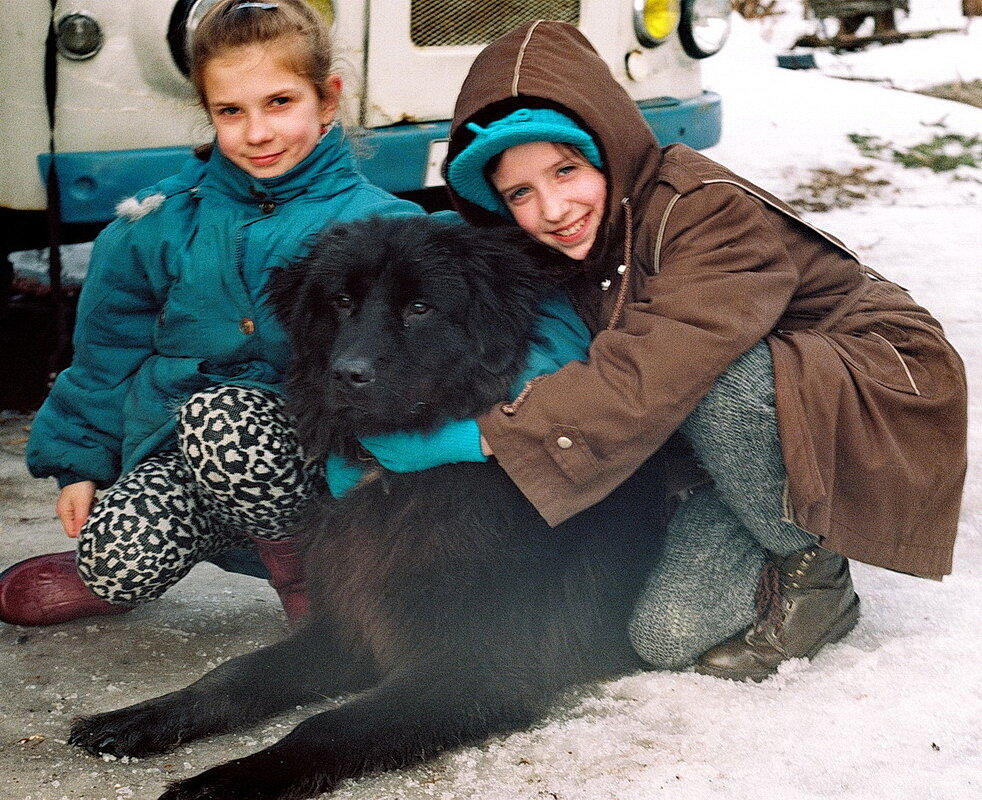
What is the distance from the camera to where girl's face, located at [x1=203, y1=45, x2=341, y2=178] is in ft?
7.82

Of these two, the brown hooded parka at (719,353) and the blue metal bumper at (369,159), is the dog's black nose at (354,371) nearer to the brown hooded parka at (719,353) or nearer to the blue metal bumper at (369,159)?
the brown hooded parka at (719,353)

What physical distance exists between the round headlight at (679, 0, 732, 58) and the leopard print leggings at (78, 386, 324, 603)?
251cm

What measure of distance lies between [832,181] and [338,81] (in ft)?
16.2

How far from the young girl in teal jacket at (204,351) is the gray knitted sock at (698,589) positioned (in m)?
0.74

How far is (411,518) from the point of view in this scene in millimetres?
2148

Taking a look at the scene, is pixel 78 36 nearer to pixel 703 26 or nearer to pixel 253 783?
pixel 253 783

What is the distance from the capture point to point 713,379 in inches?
78.9

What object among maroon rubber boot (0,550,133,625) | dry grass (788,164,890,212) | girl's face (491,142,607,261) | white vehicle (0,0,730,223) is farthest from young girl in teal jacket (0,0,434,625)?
dry grass (788,164,890,212)

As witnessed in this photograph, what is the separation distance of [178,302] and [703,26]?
258 centimetres

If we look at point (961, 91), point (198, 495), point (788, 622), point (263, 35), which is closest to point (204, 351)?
point (198, 495)

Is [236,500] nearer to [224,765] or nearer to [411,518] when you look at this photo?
[411,518]

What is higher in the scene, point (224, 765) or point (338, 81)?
point (338, 81)

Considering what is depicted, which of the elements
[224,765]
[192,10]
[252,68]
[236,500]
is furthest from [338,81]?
[224,765]

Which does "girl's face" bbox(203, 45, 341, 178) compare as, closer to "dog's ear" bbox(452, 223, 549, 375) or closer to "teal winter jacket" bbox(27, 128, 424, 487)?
"teal winter jacket" bbox(27, 128, 424, 487)
